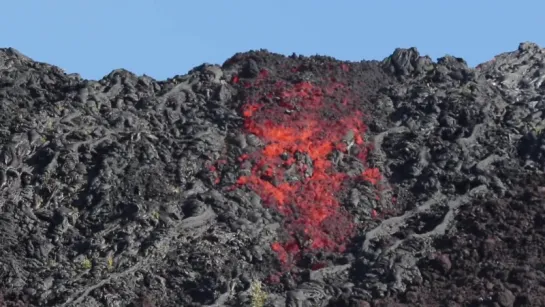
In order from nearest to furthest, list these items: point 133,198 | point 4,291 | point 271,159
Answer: point 4,291 < point 133,198 < point 271,159

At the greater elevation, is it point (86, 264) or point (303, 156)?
point (303, 156)

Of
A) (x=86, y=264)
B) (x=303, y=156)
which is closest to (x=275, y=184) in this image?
(x=303, y=156)

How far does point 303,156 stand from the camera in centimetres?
1958

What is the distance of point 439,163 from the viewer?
1959cm

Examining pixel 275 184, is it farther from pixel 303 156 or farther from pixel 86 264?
pixel 86 264

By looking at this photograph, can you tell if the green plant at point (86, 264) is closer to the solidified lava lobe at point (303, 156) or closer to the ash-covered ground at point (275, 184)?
the ash-covered ground at point (275, 184)

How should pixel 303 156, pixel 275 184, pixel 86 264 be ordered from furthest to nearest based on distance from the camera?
pixel 303 156, pixel 275 184, pixel 86 264

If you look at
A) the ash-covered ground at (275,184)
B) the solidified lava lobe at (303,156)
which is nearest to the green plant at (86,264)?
the ash-covered ground at (275,184)

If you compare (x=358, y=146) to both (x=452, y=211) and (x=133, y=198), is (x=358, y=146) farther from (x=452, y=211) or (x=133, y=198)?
(x=133, y=198)

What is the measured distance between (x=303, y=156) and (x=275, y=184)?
0.80 m

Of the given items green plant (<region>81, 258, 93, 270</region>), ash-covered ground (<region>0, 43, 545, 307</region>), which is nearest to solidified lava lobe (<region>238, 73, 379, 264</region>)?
ash-covered ground (<region>0, 43, 545, 307</region>)

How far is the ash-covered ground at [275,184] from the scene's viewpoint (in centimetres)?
1661

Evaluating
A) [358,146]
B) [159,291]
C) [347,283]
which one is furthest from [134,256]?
[358,146]

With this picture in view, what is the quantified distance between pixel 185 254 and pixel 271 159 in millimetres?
2974
